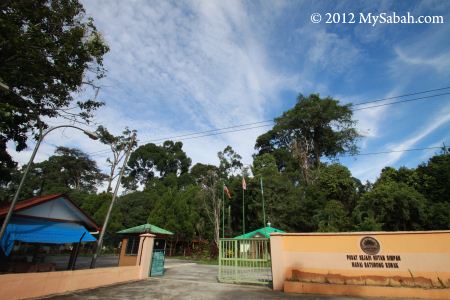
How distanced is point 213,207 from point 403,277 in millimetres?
23746

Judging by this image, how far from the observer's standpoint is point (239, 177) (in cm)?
3644

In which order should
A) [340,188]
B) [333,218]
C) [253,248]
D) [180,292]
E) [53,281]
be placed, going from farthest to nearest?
Answer: [340,188], [333,218], [253,248], [180,292], [53,281]

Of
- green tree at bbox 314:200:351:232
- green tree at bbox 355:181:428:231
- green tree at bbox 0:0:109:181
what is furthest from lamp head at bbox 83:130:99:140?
green tree at bbox 355:181:428:231

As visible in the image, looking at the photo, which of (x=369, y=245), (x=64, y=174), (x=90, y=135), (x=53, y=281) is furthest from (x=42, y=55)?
(x=64, y=174)

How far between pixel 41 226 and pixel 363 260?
501 inches

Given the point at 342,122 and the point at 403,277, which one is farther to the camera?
the point at 342,122

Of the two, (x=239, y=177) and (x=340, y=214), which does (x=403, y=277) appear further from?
(x=239, y=177)

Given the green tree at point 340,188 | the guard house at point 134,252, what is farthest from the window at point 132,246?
the green tree at point 340,188

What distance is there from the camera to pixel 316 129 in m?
40.4

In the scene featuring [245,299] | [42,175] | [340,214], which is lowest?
[245,299]

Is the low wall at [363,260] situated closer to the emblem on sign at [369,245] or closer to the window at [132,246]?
the emblem on sign at [369,245]

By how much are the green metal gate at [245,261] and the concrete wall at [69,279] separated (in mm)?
3656

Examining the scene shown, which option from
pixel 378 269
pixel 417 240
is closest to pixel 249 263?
pixel 378 269

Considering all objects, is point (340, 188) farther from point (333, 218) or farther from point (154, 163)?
point (154, 163)
